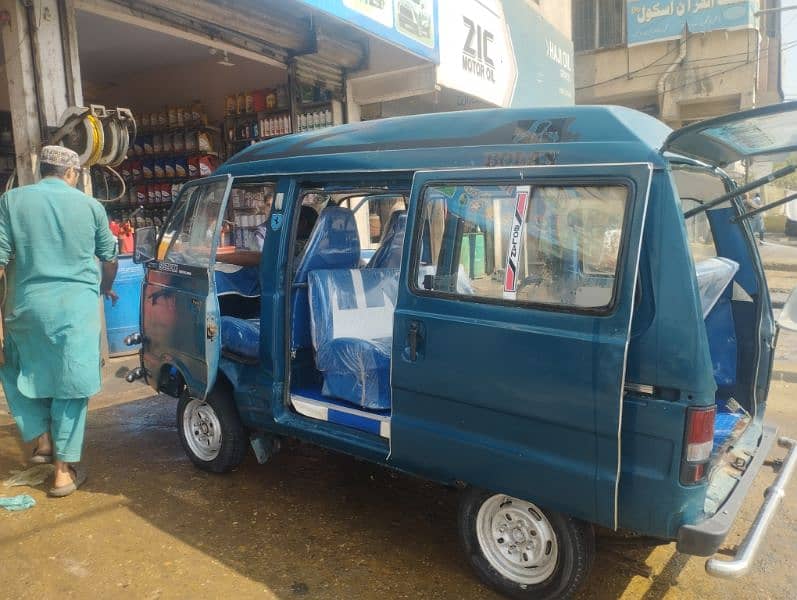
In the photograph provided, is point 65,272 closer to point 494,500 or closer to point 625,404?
point 494,500

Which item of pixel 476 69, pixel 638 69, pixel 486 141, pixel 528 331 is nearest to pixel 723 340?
pixel 528 331

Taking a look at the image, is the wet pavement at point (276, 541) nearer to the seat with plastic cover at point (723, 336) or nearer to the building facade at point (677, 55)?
the seat with plastic cover at point (723, 336)

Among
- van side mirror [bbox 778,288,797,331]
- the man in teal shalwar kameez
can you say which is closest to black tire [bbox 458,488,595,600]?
van side mirror [bbox 778,288,797,331]

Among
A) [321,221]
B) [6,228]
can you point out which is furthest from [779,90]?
[6,228]

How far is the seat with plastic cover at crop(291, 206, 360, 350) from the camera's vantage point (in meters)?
3.89

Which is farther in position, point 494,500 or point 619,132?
point 494,500

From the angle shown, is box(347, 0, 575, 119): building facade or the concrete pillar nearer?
the concrete pillar

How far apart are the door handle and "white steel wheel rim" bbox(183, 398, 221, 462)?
1652 mm

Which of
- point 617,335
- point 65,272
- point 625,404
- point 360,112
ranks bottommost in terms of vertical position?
point 625,404

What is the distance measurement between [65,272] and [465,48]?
23.2ft

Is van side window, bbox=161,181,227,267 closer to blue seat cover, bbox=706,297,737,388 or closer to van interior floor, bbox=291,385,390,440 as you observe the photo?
van interior floor, bbox=291,385,390,440

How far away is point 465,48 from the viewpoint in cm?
915

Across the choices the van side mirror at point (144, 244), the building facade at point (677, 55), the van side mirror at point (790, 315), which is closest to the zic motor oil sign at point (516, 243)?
the van side mirror at point (790, 315)

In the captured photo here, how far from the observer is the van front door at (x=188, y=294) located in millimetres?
3670
